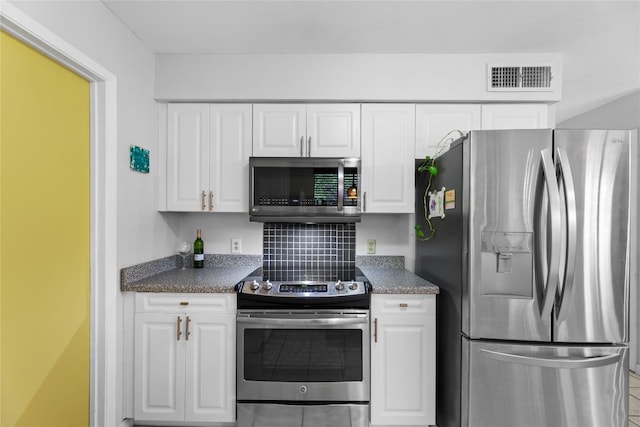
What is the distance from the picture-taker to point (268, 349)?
1.99m

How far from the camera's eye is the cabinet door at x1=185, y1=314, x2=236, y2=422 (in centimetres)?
202

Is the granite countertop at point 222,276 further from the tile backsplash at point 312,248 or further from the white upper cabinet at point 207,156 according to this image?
the white upper cabinet at point 207,156

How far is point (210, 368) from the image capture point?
202 centimetres

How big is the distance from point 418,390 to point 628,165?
1.63m

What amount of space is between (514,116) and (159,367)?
2843mm

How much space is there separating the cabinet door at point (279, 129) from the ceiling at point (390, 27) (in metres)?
→ 0.39

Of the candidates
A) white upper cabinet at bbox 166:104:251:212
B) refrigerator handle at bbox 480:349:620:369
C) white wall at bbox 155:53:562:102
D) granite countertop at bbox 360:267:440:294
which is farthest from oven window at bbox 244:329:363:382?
white wall at bbox 155:53:562:102

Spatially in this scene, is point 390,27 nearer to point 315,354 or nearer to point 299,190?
point 299,190

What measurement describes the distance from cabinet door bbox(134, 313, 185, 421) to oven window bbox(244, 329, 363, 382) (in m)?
0.47

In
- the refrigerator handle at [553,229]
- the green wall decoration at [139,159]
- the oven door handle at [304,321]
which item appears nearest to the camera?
the refrigerator handle at [553,229]

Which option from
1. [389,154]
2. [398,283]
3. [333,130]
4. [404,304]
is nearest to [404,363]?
[404,304]

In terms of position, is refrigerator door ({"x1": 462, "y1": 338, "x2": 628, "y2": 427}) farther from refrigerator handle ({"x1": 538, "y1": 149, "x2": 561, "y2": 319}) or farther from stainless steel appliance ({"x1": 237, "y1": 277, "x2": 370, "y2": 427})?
stainless steel appliance ({"x1": 237, "y1": 277, "x2": 370, "y2": 427})

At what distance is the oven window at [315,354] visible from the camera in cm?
198

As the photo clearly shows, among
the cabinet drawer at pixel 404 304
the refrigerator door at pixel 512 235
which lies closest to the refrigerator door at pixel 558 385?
the refrigerator door at pixel 512 235
